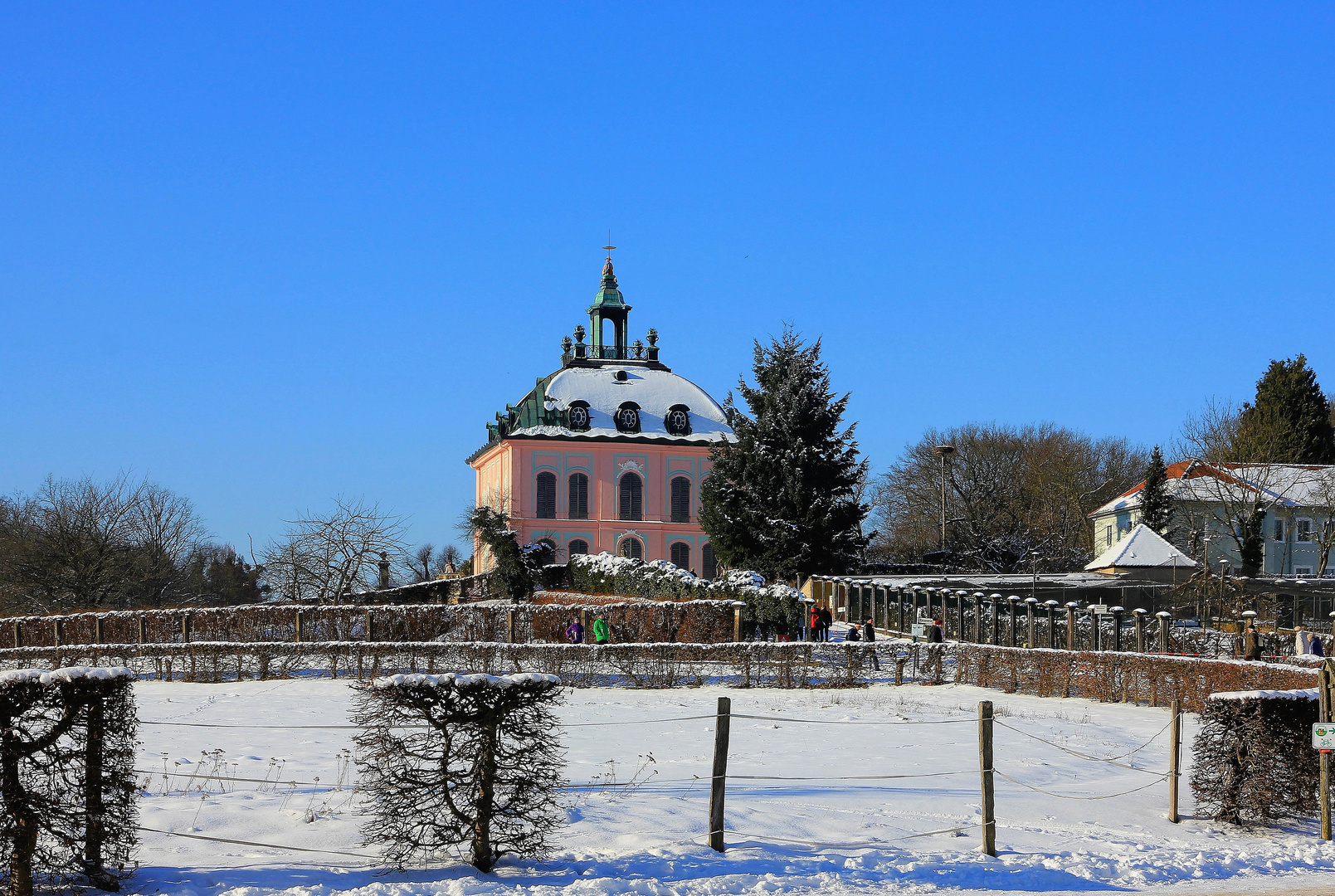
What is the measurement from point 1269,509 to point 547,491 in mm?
32682

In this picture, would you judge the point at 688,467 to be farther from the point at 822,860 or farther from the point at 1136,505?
the point at 822,860

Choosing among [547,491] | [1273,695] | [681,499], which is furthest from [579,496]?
[1273,695]

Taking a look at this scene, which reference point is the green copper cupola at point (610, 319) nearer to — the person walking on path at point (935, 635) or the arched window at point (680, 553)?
the arched window at point (680, 553)

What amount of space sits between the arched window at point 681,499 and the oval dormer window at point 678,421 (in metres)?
2.34

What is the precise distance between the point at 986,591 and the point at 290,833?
32280mm

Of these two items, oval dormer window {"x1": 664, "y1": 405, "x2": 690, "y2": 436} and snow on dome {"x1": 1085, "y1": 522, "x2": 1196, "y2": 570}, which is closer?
snow on dome {"x1": 1085, "y1": 522, "x2": 1196, "y2": 570}

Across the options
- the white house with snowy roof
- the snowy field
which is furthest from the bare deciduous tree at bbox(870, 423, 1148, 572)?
the snowy field

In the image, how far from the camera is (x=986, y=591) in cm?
3838

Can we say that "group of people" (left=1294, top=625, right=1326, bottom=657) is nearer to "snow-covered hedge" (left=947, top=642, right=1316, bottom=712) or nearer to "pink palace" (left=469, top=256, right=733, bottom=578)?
"snow-covered hedge" (left=947, top=642, right=1316, bottom=712)

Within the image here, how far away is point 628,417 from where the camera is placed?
205 feet

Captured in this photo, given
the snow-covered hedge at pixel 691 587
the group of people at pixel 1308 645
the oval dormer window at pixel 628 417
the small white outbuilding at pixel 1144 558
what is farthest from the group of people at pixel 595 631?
the oval dormer window at pixel 628 417

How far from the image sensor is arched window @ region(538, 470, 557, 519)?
61.0 metres

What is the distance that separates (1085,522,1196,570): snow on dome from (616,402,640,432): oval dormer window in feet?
92.9

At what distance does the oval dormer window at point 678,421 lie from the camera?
6303 centimetres
